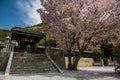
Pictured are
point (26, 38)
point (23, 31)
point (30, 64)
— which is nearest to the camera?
point (30, 64)

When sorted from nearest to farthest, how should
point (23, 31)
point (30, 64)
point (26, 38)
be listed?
point (30, 64) → point (23, 31) → point (26, 38)

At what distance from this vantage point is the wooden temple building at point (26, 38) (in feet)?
71.8

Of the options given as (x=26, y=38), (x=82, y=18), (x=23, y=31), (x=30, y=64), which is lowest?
(x=30, y=64)

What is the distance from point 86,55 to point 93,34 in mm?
13962

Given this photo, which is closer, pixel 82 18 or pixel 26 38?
pixel 82 18

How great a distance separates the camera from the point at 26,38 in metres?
23.1

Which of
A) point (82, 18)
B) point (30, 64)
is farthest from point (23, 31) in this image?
point (82, 18)

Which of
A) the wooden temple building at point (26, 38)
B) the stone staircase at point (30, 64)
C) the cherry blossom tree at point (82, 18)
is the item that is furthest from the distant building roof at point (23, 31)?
the cherry blossom tree at point (82, 18)

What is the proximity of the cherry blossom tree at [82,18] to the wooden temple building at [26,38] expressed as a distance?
5.52 metres

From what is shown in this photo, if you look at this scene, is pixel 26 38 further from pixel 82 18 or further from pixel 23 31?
pixel 82 18

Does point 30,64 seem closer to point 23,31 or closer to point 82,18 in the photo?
point 82,18

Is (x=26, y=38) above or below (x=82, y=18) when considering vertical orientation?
below

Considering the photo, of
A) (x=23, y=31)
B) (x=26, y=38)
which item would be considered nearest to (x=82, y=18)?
(x=23, y=31)

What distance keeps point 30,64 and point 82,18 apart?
6.73 metres
